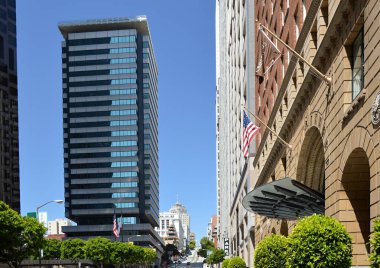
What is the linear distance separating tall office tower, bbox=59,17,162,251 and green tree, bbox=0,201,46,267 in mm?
117355

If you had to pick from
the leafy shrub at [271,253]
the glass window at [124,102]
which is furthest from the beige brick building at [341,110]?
the glass window at [124,102]

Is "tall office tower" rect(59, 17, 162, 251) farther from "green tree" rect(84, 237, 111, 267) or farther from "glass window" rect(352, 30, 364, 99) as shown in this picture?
"glass window" rect(352, 30, 364, 99)

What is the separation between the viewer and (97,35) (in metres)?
177

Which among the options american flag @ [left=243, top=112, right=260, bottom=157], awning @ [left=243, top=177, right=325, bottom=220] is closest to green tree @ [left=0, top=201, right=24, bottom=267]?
awning @ [left=243, top=177, right=325, bottom=220]

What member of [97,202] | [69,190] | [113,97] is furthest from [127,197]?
[113,97]

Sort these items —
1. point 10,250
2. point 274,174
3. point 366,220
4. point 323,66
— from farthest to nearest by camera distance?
point 10,250 < point 274,174 < point 323,66 < point 366,220

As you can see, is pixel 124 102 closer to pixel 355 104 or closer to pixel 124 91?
pixel 124 91

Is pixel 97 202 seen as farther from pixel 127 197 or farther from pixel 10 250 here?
pixel 10 250

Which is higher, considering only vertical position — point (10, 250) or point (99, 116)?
point (99, 116)

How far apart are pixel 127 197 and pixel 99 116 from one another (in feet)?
93.9

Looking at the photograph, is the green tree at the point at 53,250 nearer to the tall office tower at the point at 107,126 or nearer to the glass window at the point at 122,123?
the tall office tower at the point at 107,126

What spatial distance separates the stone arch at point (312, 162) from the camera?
26469 millimetres

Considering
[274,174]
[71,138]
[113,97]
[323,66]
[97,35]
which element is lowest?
[274,174]

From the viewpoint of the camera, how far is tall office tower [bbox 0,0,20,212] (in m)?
99.4
